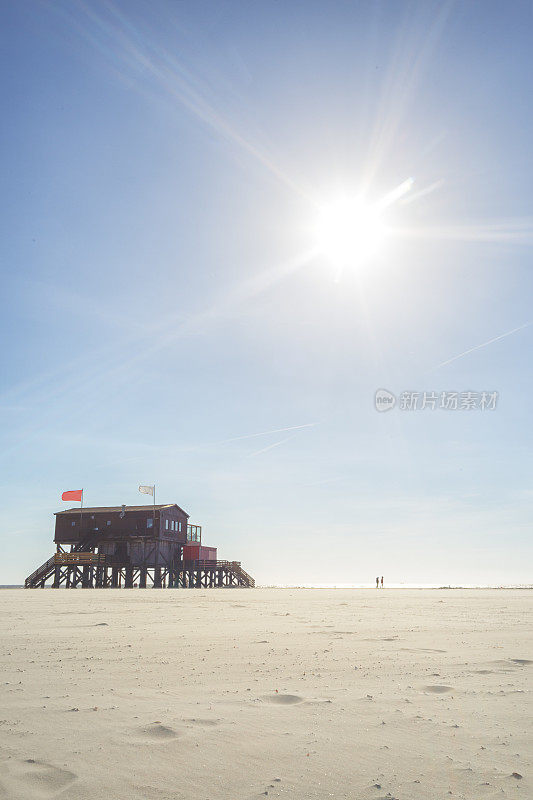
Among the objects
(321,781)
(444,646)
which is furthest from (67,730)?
(444,646)

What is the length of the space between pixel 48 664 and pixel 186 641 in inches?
111

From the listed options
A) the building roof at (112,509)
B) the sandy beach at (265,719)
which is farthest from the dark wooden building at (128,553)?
the sandy beach at (265,719)

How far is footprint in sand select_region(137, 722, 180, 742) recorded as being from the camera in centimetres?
447

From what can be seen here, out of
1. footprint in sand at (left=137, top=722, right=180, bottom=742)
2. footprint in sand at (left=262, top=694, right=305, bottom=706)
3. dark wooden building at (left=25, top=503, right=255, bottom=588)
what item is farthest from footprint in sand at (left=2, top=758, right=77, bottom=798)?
dark wooden building at (left=25, top=503, right=255, bottom=588)

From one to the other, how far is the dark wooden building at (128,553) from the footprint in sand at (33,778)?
1996 inches

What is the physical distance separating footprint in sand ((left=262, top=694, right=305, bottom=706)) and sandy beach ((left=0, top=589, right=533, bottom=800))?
0.04ft

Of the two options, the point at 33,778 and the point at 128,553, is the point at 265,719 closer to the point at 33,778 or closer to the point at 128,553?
the point at 33,778

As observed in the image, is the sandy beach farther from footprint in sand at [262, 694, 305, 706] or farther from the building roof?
the building roof

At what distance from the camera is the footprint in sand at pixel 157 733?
14.7ft

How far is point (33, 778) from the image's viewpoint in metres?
3.71

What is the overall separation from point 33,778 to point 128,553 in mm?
52350

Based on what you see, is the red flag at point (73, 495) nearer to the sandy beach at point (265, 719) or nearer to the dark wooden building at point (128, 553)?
the dark wooden building at point (128, 553)

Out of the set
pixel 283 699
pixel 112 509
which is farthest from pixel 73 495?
pixel 283 699

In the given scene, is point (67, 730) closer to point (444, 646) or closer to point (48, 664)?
point (48, 664)
